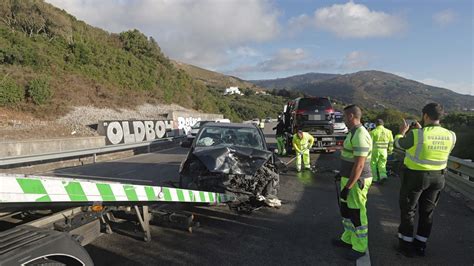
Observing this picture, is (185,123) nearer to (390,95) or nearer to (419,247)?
(419,247)

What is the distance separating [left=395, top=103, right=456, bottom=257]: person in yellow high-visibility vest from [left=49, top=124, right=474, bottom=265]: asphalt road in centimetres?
26

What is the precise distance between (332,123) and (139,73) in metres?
29.8

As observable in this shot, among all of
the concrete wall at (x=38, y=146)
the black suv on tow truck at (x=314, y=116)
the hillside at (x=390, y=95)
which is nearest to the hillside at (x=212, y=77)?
the hillside at (x=390, y=95)

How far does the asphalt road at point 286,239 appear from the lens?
15.0ft

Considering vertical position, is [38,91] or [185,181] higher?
[38,91]

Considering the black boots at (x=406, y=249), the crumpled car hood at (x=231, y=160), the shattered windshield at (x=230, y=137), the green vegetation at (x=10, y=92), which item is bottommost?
the black boots at (x=406, y=249)

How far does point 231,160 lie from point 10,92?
21798 millimetres

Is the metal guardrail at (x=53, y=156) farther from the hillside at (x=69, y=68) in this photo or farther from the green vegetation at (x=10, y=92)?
the hillside at (x=69, y=68)

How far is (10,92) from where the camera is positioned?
23.0m

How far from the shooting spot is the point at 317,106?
648 inches

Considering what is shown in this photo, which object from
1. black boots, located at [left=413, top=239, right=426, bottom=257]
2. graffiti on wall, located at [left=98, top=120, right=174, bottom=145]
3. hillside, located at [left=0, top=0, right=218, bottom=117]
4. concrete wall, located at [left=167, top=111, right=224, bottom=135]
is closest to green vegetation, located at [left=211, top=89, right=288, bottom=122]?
hillside, located at [left=0, top=0, right=218, bottom=117]

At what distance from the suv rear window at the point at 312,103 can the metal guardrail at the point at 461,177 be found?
23.6ft

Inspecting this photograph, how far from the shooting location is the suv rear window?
16.4 m

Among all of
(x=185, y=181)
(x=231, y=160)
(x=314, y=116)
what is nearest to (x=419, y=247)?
(x=231, y=160)
